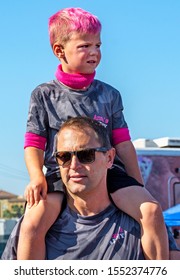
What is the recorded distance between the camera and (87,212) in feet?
8.55

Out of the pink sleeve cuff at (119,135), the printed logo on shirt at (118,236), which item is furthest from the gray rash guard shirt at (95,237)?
the pink sleeve cuff at (119,135)

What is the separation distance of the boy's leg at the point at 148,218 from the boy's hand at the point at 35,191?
1.09ft

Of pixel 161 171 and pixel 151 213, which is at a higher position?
pixel 151 213

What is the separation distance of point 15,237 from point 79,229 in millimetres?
295

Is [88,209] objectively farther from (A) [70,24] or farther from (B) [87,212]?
(A) [70,24]

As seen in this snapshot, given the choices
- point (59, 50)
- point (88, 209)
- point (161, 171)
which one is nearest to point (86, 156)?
point (88, 209)

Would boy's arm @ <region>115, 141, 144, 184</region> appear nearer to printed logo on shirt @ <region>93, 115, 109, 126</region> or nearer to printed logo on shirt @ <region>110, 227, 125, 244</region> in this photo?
printed logo on shirt @ <region>93, 115, 109, 126</region>

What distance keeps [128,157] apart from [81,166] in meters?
0.58

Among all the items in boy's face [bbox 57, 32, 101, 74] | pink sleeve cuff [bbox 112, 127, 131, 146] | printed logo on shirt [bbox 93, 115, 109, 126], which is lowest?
pink sleeve cuff [bbox 112, 127, 131, 146]

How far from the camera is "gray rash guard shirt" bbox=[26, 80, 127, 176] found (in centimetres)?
286

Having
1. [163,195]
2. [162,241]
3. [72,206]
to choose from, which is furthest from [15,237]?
[163,195]

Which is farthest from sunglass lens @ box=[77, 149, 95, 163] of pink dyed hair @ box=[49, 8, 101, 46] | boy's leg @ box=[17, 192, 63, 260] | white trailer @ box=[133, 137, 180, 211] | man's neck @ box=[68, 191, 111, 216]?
white trailer @ box=[133, 137, 180, 211]

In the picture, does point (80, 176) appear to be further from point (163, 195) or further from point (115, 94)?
point (163, 195)

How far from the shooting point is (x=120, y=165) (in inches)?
117
